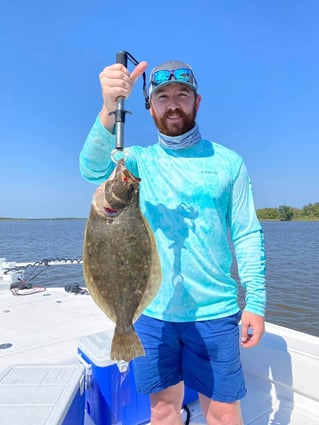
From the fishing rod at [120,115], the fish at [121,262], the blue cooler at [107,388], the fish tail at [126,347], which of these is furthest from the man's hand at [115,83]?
the blue cooler at [107,388]

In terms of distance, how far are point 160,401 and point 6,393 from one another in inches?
39.1

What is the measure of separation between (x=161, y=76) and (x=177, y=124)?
1.12ft

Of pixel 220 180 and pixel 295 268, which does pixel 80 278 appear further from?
pixel 220 180

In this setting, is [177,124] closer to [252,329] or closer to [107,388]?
[252,329]

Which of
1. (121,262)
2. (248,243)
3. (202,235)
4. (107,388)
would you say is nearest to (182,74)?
(202,235)

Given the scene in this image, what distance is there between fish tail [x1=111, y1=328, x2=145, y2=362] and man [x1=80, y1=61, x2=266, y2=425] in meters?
0.46

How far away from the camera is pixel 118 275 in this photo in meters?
1.78

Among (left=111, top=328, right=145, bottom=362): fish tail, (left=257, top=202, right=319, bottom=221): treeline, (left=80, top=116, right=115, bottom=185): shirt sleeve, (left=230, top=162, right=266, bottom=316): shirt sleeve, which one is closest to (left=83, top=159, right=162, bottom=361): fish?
(left=111, top=328, right=145, bottom=362): fish tail

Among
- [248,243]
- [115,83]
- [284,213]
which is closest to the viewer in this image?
[115,83]

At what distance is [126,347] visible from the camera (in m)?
1.78

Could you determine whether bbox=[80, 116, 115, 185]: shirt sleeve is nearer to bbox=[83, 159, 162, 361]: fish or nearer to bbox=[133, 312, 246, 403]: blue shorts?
bbox=[83, 159, 162, 361]: fish

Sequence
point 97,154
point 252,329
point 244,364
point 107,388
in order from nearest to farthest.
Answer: point 97,154 → point 252,329 → point 107,388 → point 244,364

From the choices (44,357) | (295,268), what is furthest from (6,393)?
(295,268)

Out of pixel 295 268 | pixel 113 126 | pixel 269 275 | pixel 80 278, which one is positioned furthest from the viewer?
pixel 295 268
